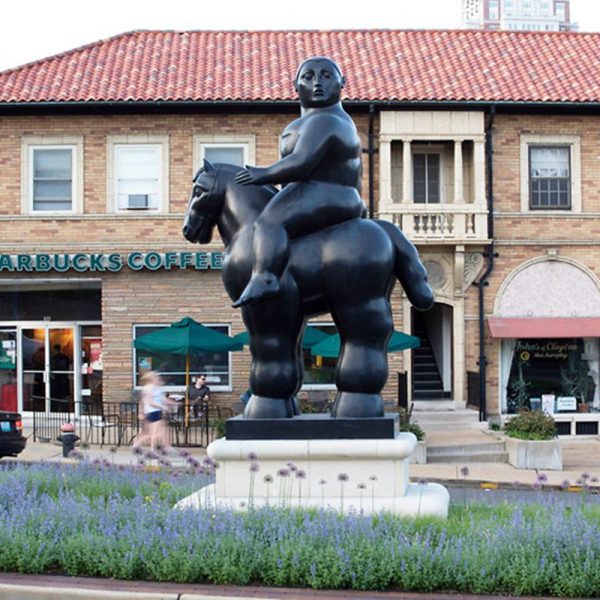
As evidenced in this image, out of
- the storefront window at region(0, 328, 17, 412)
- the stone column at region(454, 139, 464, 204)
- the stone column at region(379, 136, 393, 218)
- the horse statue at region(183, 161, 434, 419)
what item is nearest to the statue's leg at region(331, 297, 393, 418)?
the horse statue at region(183, 161, 434, 419)

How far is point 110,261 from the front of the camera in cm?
2234

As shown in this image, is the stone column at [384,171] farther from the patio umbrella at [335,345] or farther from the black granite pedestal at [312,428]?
the black granite pedestal at [312,428]

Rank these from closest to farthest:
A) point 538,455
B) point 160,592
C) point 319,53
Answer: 1. point 160,592
2. point 538,455
3. point 319,53

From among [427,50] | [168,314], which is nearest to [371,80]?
[427,50]

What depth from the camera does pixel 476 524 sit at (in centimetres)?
702

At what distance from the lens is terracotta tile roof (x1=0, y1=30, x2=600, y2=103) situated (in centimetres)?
2253

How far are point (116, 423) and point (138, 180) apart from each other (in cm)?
570

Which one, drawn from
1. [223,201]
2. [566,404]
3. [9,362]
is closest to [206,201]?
[223,201]

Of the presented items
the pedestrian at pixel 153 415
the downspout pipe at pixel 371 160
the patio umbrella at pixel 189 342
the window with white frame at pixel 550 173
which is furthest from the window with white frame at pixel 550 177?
the pedestrian at pixel 153 415

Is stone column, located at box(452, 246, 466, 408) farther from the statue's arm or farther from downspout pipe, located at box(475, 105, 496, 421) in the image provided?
the statue's arm

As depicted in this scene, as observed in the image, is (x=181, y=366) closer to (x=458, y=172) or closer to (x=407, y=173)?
(x=407, y=173)

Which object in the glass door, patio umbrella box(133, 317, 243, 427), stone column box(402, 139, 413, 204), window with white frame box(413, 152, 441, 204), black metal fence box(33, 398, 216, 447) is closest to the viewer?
patio umbrella box(133, 317, 243, 427)

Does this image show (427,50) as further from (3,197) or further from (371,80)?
(3,197)

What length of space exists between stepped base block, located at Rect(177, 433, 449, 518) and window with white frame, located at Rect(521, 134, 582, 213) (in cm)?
1648
